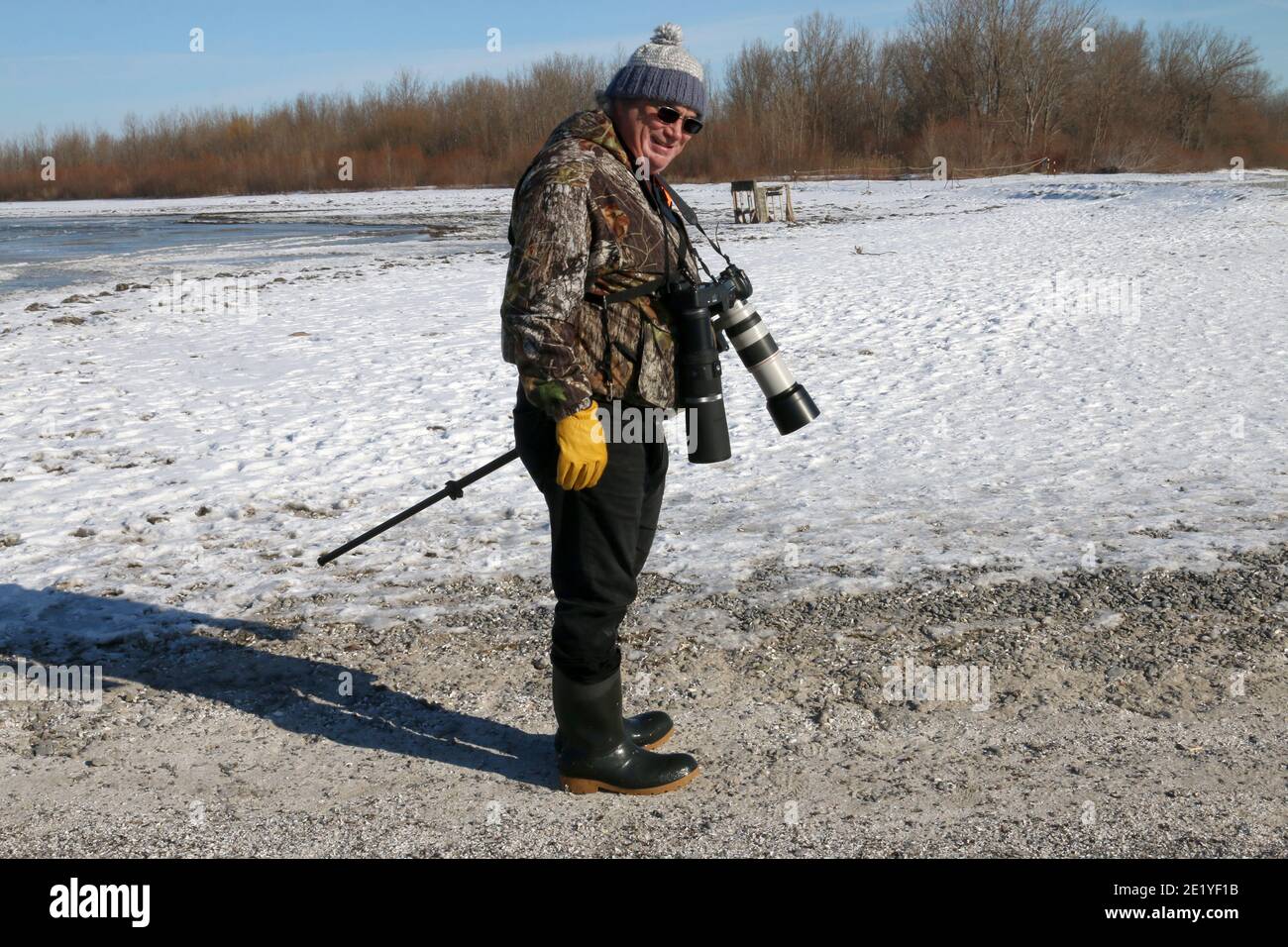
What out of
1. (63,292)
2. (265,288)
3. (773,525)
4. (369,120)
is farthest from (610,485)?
(369,120)

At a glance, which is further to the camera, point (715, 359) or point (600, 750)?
point (600, 750)

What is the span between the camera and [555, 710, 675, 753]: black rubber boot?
3326mm

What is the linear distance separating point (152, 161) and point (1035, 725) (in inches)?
2596

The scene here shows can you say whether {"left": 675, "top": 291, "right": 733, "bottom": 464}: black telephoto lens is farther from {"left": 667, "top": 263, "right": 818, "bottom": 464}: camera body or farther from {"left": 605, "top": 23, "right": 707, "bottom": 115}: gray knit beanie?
{"left": 605, "top": 23, "right": 707, "bottom": 115}: gray knit beanie

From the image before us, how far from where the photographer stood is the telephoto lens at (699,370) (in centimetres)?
285

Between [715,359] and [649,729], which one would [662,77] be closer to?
[715,359]

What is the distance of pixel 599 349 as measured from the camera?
2822 mm

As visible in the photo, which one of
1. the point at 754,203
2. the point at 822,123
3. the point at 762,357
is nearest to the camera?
the point at 762,357

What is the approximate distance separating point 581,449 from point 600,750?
0.91 metres

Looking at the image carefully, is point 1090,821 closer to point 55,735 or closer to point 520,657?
point 520,657

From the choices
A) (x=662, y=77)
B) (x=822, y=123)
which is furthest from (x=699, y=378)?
(x=822, y=123)

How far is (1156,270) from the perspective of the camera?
13.8m

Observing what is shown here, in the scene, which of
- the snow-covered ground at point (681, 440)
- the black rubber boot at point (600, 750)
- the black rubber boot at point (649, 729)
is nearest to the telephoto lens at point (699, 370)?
the black rubber boot at point (600, 750)

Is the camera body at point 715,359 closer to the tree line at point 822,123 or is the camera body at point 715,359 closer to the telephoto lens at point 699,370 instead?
the telephoto lens at point 699,370
